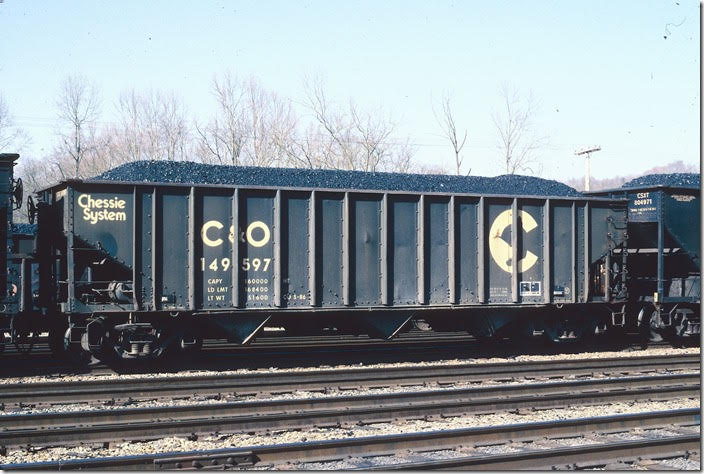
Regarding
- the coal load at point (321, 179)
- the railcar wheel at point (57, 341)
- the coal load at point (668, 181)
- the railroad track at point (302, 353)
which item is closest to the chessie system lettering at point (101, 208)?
the coal load at point (321, 179)

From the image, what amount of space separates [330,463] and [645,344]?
1253cm

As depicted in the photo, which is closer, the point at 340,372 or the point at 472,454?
the point at 472,454

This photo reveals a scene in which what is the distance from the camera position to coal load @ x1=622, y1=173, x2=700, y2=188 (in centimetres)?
1778

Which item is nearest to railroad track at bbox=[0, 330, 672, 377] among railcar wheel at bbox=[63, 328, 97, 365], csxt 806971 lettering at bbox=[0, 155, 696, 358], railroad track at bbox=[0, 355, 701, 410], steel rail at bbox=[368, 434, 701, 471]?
railcar wheel at bbox=[63, 328, 97, 365]

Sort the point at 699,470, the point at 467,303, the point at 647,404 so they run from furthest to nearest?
the point at 467,303 → the point at 647,404 → the point at 699,470

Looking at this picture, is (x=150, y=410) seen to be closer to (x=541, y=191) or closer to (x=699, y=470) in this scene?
(x=699, y=470)

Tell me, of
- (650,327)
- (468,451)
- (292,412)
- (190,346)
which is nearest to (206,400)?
(292,412)

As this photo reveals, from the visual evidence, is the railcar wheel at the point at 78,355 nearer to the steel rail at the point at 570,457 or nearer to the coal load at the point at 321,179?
the coal load at the point at 321,179

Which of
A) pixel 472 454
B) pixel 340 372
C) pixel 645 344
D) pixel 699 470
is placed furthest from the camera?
pixel 645 344

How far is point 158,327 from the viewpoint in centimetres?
1390

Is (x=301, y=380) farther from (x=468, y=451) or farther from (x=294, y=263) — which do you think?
(x=468, y=451)

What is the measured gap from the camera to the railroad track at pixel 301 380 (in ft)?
36.1

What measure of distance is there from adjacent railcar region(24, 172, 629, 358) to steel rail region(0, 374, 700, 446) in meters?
4.15

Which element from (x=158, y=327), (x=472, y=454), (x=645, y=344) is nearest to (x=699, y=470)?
(x=472, y=454)
